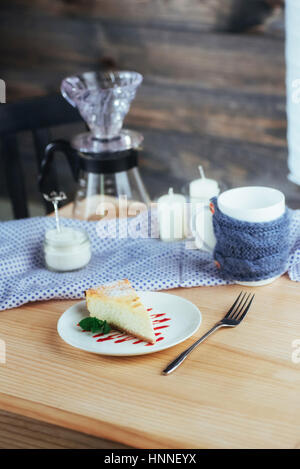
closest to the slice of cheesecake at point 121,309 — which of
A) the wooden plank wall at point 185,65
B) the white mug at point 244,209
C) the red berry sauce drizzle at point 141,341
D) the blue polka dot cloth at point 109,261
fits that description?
the red berry sauce drizzle at point 141,341

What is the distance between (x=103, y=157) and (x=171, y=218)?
0.17 meters

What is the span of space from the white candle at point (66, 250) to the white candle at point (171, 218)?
0.15 m

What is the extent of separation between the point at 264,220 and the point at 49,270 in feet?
1.23

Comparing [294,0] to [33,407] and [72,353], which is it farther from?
[33,407]

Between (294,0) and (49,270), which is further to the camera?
(294,0)

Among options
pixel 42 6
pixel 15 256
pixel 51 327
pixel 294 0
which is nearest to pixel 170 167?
pixel 42 6

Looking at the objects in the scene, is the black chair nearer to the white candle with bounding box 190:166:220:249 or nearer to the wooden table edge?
the white candle with bounding box 190:166:220:249

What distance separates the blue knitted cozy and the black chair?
2.28 feet

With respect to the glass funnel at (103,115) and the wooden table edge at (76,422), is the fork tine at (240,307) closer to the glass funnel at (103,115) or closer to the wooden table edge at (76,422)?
Answer: the wooden table edge at (76,422)

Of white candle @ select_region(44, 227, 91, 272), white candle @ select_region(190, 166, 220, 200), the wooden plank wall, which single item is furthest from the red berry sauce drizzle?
the wooden plank wall

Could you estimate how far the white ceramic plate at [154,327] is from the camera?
824 millimetres

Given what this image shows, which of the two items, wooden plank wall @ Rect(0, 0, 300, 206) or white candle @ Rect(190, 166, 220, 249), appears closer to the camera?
white candle @ Rect(190, 166, 220, 249)

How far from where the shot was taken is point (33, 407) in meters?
0.74

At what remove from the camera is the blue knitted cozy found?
0.95m
